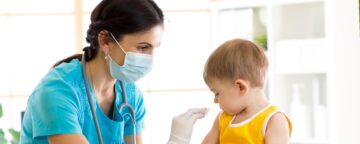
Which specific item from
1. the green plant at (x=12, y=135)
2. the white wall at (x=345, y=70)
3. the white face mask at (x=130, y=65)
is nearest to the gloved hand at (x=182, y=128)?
the white face mask at (x=130, y=65)

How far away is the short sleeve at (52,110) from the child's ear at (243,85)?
1.66 ft

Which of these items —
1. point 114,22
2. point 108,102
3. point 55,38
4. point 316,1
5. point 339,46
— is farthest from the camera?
point 55,38

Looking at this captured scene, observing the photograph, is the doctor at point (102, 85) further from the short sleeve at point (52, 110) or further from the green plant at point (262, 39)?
the green plant at point (262, 39)

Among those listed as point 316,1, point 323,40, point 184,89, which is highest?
point 316,1

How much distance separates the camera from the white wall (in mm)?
3344

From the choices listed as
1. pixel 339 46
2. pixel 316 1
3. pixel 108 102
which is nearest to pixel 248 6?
pixel 316 1

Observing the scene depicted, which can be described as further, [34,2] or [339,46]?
[34,2]

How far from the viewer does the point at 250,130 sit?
180cm

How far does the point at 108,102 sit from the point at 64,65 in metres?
0.22

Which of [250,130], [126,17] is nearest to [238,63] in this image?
[250,130]

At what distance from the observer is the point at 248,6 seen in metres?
3.89

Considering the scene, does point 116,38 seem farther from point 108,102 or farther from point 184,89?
point 184,89

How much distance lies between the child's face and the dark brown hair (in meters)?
0.28

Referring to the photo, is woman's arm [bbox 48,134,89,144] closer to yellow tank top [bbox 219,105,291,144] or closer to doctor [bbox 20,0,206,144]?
doctor [bbox 20,0,206,144]
